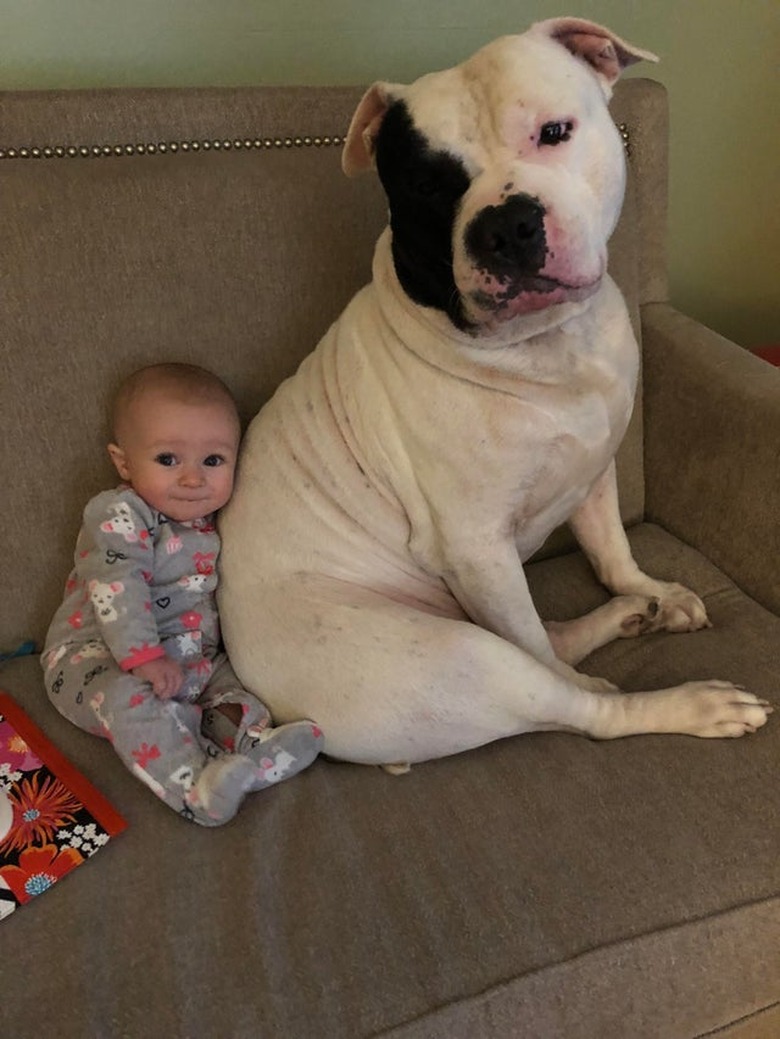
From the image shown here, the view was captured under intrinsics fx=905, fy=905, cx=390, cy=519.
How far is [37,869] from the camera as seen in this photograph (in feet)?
3.55

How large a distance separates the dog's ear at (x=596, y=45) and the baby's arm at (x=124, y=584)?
0.85 m

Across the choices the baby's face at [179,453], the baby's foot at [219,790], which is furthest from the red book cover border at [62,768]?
the baby's face at [179,453]

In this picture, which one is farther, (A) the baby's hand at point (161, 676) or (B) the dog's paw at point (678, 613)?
(B) the dog's paw at point (678, 613)

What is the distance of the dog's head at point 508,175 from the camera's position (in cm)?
99

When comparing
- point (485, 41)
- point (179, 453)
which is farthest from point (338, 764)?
point (485, 41)

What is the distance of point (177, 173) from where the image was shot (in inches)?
55.2

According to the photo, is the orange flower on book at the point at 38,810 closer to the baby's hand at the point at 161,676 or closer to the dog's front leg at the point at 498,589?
the baby's hand at the point at 161,676

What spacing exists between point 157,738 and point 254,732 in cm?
13

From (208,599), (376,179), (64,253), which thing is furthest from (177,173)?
(208,599)

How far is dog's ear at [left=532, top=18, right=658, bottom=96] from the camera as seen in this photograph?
3.60 ft

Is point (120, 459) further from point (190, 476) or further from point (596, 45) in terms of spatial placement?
point (596, 45)

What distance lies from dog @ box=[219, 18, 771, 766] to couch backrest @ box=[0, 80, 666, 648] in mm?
173

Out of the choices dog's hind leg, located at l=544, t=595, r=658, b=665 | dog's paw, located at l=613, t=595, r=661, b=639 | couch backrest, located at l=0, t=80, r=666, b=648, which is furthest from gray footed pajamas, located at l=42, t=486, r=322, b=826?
dog's paw, located at l=613, t=595, r=661, b=639

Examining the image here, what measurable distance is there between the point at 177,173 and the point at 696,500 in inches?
40.0
